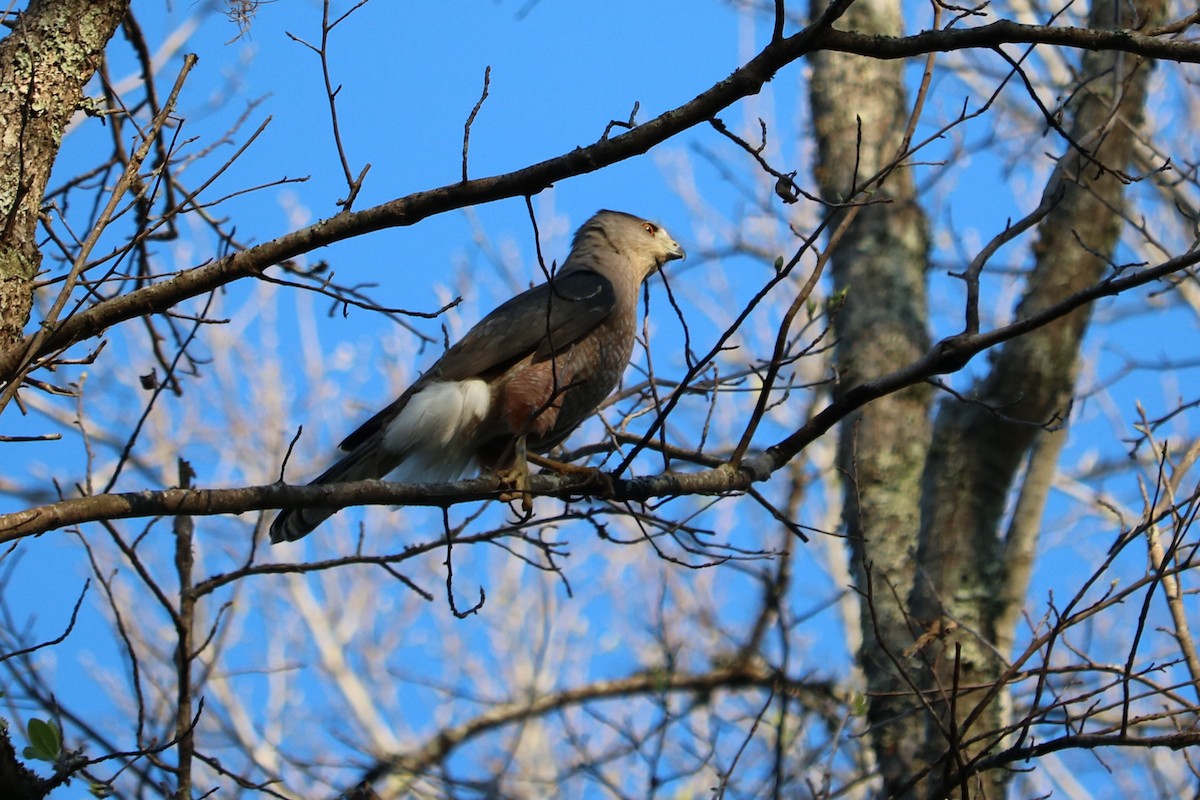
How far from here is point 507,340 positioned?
5.28 m

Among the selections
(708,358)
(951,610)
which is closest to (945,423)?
(951,610)

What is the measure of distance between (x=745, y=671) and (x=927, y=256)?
9.23 ft

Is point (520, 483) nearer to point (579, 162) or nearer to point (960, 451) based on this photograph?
point (579, 162)

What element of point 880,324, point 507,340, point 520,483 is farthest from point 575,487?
point 880,324

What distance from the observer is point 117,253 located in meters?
3.10

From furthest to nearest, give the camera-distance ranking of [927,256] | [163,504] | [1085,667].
A: [927,256] < [1085,667] < [163,504]

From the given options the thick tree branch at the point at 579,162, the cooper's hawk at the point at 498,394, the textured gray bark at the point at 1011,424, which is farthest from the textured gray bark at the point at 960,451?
the thick tree branch at the point at 579,162

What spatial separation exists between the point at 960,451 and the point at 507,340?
236 cm

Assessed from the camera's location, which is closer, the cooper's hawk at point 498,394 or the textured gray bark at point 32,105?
the textured gray bark at point 32,105

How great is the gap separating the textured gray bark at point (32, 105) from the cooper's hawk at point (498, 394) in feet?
6.64

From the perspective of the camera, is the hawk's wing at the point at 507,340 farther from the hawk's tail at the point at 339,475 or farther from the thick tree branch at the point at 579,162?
the thick tree branch at the point at 579,162

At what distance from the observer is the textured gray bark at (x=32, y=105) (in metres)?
2.95

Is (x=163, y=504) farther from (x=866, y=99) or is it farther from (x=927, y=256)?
(x=866, y=99)

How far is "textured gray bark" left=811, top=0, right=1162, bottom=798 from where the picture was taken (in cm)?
564
